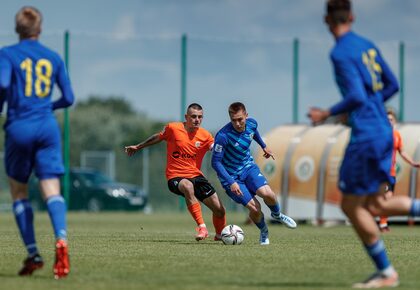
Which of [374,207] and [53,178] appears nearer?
[374,207]

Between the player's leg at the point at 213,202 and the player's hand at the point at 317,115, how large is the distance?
6.82 metres

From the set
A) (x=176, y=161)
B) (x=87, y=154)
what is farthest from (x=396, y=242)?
(x=87, y=154)

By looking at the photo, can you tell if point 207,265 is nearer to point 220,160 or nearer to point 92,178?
point 220,160

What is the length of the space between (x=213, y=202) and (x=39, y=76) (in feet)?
20.8

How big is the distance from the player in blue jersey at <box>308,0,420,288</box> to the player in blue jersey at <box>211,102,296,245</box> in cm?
580

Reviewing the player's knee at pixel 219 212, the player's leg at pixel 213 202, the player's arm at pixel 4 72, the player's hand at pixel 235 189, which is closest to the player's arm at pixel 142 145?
the player's leg at pixel 213 202

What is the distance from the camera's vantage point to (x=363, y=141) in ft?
27.6

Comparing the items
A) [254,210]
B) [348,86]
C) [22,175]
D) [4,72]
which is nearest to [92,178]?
[254,210]

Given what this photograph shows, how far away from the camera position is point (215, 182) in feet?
136

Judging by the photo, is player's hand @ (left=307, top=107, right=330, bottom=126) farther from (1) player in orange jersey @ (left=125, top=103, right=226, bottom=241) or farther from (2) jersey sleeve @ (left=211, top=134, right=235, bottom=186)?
(1) player in orange jersey @ (left=125, top=103, right=226, bottom=241)

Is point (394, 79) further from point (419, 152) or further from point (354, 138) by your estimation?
point (419, 152)

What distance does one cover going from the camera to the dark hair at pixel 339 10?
334 inches

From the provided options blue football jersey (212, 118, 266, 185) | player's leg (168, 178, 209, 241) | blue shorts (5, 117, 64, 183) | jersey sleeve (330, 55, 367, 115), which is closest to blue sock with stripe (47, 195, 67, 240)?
blue shorts (5, 117, 64, 183)

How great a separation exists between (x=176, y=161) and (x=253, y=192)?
1.40 m
